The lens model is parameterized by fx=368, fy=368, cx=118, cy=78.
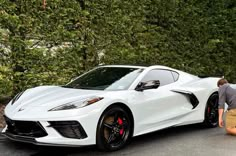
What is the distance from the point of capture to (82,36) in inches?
358

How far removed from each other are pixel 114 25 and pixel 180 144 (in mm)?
4726

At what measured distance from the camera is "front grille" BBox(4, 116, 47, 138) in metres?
4.89

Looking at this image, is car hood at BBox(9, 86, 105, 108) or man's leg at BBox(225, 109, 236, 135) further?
man's leg at BBox(225, 109, 236, 135)

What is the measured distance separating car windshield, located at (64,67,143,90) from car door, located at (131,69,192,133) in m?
0.24

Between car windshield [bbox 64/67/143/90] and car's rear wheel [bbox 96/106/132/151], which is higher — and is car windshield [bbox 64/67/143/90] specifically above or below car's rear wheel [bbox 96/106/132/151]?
above

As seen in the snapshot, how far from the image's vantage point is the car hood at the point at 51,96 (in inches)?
203

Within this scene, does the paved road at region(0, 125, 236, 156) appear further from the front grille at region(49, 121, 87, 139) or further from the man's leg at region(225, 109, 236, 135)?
the front grille at region(49, 121, 87, 139)

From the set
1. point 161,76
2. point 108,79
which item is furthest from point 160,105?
point 108,79

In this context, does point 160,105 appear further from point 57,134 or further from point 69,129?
point 57,134

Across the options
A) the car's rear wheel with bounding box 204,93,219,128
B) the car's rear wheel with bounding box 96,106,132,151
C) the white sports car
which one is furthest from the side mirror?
the car's rear wheel with bounding box 204,93,219,128

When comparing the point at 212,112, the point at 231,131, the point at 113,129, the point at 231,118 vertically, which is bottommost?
the point at 231,131

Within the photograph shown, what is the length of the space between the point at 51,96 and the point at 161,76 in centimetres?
202

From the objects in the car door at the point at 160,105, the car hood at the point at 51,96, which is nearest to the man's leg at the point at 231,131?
the car door at the point at 160,105

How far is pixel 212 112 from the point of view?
7086 mm
